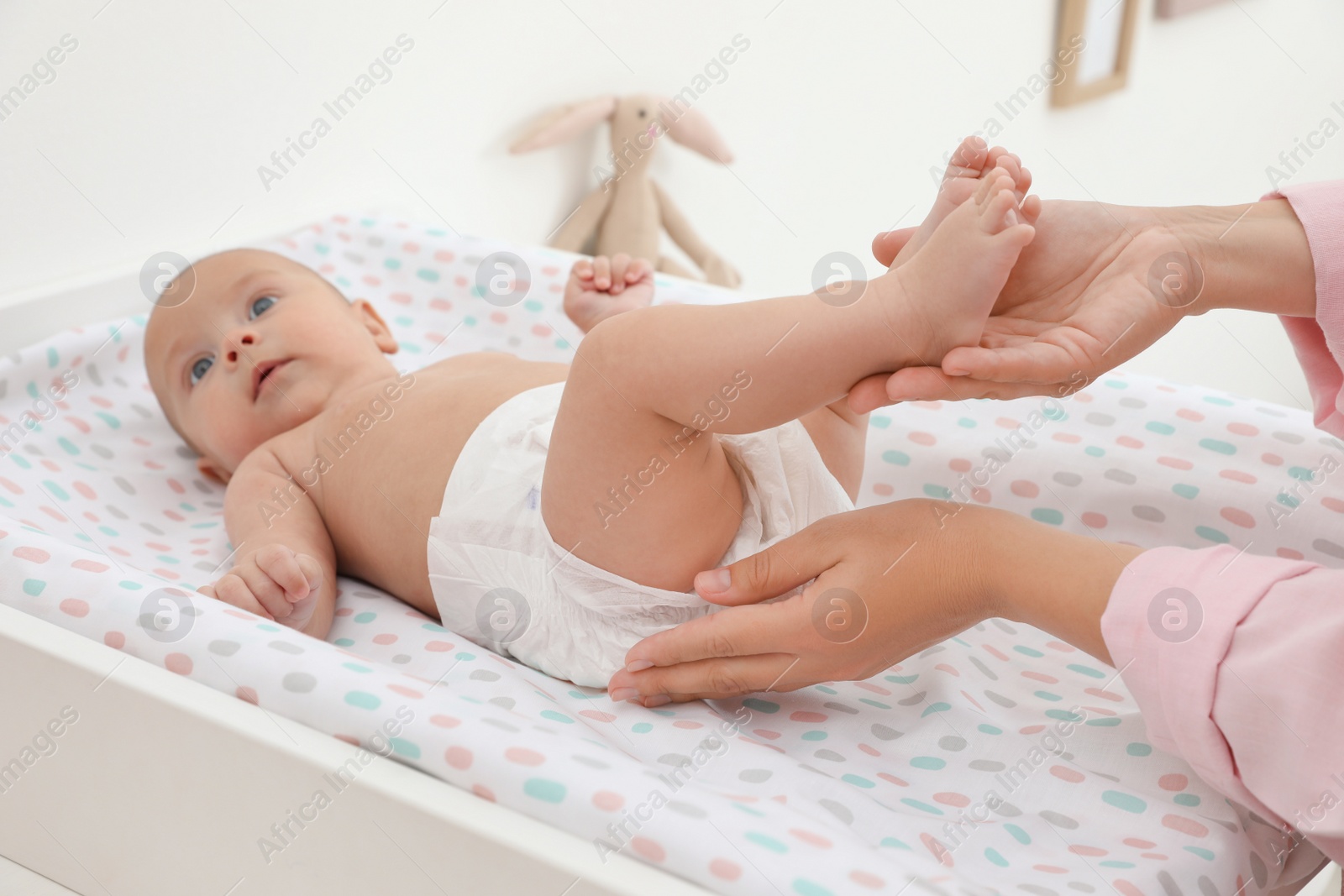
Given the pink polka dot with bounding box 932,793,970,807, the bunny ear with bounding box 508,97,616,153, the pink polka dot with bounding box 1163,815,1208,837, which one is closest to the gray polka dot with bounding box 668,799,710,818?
the pink polka dot with bounding box 932,793,970,807

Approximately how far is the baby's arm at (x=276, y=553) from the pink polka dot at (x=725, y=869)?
441 millimetres

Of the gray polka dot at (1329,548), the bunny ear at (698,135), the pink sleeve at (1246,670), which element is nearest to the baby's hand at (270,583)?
the pink sleeve at (1246,670)

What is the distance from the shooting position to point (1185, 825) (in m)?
0.70

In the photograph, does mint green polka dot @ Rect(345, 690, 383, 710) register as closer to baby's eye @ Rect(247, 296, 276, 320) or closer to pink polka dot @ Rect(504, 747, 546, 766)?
pink polka dot @ Rect(504, 747, 546, 766)

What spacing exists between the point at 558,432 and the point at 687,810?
1.03 feet

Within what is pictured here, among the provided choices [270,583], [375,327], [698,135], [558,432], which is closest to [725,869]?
[558,432]

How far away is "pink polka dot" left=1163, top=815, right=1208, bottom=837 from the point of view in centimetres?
69

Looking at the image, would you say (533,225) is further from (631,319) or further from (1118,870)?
(1118,870)

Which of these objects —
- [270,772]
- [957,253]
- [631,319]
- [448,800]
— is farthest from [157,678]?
[957,253]

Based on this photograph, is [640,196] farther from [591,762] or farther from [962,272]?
[591,762]

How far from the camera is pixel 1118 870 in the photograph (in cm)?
67

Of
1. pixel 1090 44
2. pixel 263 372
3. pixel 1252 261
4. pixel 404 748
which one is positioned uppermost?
pixel 1090 44

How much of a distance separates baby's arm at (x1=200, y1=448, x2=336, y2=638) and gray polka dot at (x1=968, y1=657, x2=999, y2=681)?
56cm

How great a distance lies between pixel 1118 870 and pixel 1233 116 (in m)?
2.92
